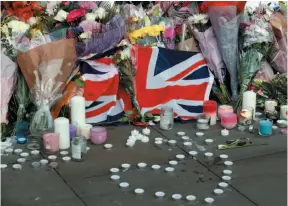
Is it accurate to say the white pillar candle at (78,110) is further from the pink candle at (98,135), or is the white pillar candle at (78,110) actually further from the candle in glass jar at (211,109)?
the candle in glass jar at (211,109)

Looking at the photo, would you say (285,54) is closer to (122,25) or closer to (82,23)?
(122,25)

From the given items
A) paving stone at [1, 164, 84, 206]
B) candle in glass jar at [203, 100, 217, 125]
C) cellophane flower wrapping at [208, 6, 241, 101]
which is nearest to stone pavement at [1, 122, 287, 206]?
paving stone at [1, 164, 84, 206]

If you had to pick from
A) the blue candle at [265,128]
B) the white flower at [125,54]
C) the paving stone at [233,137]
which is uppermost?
the white flower at [125,54]

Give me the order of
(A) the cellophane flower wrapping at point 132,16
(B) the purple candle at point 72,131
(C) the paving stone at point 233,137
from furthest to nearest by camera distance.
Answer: (A) the cellophane flower wrapping at point 132,16, (B) the purple candle at point 72,131, (C) the paving stone at point 233,137

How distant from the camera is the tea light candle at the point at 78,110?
14.8 ft

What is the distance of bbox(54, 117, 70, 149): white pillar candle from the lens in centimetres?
426

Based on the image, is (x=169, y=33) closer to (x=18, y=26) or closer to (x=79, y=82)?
(x=79, y=82)

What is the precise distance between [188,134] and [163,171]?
0.75 m

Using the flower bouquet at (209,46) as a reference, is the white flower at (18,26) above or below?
above

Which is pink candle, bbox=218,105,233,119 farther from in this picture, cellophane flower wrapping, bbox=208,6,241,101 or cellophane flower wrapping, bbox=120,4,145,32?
cellophane flower wrapping, bbox=120,4,145,32

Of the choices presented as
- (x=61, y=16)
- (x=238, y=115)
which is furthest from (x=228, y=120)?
(x=61, y=16)

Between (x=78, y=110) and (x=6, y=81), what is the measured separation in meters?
0.58

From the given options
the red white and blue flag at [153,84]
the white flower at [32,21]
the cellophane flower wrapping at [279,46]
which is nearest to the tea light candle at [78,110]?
the red white and blue flag at [153,84]

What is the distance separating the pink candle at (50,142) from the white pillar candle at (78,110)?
1.06 feet
